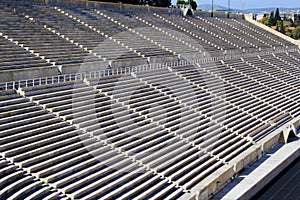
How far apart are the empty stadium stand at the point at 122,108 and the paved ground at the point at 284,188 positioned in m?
0.86

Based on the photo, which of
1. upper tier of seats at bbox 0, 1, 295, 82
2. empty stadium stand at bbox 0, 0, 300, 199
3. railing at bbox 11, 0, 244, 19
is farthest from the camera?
railing at bbox 11, 0, 244, 19

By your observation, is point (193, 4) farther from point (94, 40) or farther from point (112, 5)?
point (94, 40)

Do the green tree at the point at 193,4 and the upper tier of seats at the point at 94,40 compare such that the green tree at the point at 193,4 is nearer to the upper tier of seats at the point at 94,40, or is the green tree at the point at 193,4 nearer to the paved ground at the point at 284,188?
the upper tier of seats at the point at 94,40

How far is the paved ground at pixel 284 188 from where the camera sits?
37.3 ft

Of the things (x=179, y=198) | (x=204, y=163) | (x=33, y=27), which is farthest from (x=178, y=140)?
(x=33, y=27)

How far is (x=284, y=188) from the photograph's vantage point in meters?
12.0

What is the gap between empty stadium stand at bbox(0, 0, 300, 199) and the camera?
976 cm

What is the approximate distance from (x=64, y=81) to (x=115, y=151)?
135 inches

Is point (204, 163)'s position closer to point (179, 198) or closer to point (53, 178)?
point (179, 198)

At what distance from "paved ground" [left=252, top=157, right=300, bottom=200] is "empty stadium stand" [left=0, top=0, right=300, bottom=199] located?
0.86 metres

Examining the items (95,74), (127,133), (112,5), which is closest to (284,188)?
(127,133)

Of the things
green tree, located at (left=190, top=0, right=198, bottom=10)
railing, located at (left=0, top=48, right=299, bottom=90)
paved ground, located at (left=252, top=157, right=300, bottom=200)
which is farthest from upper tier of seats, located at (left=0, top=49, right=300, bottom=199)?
green tree, located at (left=190, top=0, right=198, bottom=10)

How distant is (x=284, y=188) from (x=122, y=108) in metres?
4.77

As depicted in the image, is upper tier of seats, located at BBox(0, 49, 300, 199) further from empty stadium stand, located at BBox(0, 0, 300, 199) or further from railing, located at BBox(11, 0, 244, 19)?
railing, located at BBox(11, 0, 244, 19)
